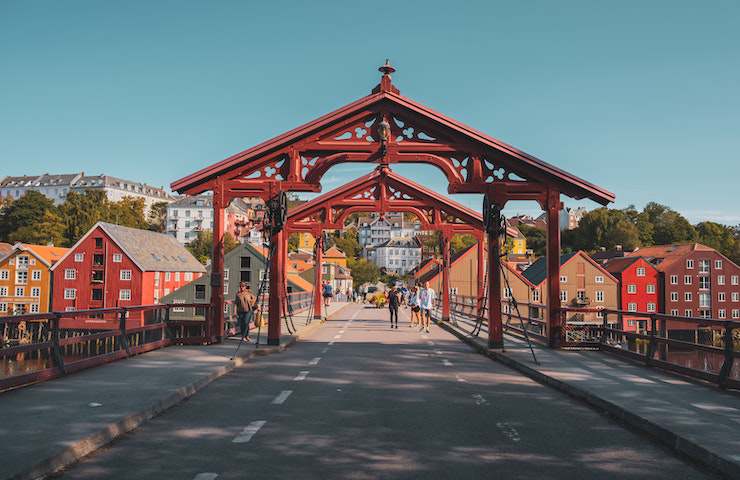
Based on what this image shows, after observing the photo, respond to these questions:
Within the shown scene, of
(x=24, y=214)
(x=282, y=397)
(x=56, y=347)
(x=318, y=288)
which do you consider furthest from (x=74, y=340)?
(x=24, y=214)

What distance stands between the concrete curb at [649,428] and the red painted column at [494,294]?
11.6 feet

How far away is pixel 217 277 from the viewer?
16.3m

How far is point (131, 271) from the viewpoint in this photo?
73375 millimetres

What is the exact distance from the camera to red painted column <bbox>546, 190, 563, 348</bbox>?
1592 centimetres

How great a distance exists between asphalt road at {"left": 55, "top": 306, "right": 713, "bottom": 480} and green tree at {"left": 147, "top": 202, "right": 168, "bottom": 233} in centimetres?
16400

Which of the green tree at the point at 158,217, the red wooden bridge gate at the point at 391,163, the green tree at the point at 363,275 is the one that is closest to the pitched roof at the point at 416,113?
the red wooden bridge gate at the point at 391,163

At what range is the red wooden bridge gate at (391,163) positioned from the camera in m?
16.1

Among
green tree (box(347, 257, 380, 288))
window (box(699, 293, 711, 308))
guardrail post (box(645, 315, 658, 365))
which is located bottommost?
window (box(699, 293, 711, 308))

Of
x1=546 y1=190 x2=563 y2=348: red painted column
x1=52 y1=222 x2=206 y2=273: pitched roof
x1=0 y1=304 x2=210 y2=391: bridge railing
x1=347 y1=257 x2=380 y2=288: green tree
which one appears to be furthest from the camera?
x1=347 y1=257 x2=380 y2=288: green tree

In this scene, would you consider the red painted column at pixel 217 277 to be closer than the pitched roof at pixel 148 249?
Yes

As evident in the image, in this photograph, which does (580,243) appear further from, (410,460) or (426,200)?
(410,460)

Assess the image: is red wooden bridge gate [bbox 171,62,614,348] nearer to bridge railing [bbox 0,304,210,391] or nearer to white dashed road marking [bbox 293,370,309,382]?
bridge railing [bbox 0,304,210,391]

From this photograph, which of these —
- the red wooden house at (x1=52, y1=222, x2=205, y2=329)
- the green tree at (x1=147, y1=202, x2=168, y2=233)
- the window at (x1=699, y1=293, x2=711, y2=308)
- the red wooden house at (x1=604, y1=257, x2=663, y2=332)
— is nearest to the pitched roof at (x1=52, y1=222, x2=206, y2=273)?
the red wooden house at (x1=52, y1=222, x2=205, y2=329)

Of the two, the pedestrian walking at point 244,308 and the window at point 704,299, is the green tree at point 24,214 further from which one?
the pedestrian walking at point 244,308
